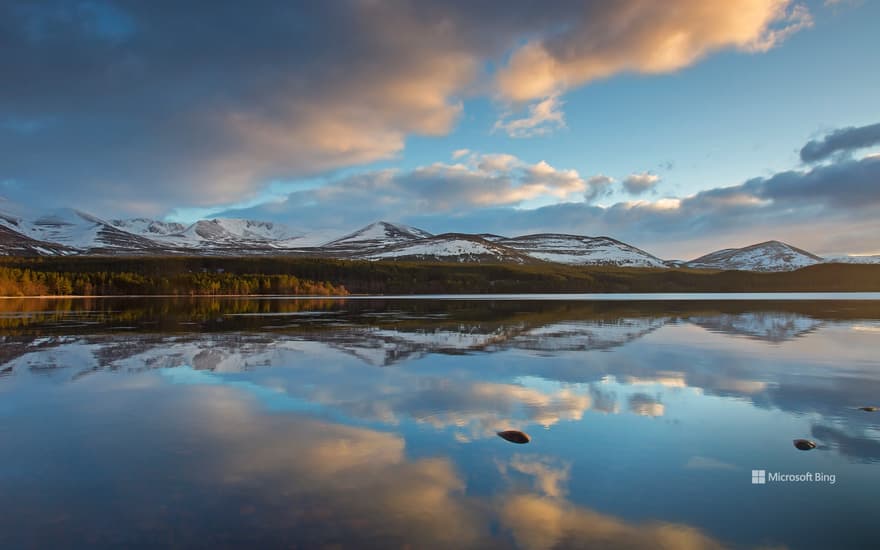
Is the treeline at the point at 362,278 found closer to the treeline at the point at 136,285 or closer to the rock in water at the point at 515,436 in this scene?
the treeline at the point at 136,285

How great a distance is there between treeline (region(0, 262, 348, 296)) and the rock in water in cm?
12537

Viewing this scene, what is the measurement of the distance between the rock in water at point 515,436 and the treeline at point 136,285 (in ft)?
411

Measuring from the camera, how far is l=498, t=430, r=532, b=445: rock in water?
38.5ft

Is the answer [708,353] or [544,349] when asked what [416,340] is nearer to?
[544,349]

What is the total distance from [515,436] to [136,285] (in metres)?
138

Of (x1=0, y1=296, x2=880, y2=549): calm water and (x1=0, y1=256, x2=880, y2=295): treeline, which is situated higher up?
(x1=0, y1=256, x2=880, y2=295): treeline

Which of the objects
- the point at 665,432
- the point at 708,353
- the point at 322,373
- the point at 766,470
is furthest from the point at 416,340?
the point at 766,470

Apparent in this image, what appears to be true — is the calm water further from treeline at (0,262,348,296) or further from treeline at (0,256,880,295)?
treeline at (0,256,880,295)

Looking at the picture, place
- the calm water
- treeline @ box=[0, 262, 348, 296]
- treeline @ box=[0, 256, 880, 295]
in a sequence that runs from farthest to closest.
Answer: treeline @ box=[0, 256, 880, 295] → treeline @ box=[0, 262, 348, 296] → the calm water

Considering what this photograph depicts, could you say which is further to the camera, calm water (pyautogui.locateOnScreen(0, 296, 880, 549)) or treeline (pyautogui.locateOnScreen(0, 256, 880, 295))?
treeline (pyautogui.locateOnScreen(0, 256, 880, 295))

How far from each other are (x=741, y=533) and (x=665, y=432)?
16.3ft

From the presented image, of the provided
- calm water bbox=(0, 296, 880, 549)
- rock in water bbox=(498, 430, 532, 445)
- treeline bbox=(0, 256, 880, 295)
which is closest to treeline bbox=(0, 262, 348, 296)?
treeline bbox=(0, 256, 880, 295)

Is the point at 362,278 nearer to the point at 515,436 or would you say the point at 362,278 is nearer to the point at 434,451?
the point at 515,436

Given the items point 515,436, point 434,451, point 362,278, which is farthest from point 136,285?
point 515,436
